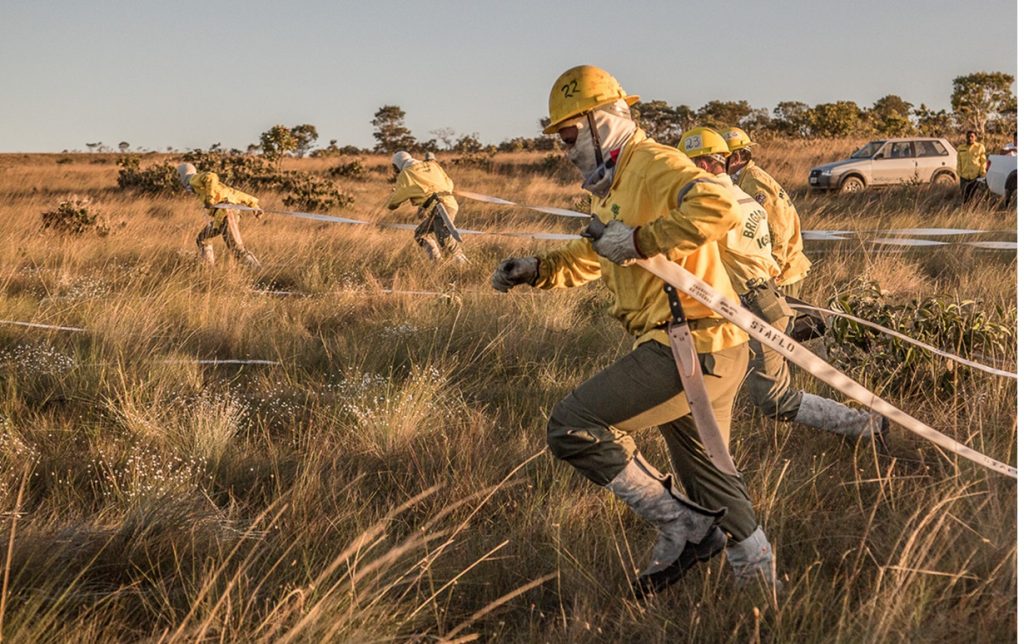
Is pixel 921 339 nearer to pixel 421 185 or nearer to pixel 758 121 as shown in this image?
pixel 421 185

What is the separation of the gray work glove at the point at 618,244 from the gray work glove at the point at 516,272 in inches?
22.9

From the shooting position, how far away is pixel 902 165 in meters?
23.7

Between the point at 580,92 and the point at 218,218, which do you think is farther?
the point at 218,218

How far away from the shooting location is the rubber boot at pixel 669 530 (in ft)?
11.1

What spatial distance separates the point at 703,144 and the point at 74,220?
1353 centimetres

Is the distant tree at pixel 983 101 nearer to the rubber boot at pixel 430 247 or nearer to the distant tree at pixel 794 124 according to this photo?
the distant tree at pixel 794 124

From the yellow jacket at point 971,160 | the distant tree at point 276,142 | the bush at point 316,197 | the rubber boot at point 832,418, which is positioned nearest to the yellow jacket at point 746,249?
the rubber boot at point 832,418

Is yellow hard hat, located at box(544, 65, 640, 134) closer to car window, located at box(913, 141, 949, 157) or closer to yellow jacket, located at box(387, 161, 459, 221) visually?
yellow jacket, located at box(387, 161, 459, 221)

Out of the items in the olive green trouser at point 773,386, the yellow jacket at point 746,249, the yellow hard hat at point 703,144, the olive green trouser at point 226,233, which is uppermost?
the yellow hard hat at point 703,144

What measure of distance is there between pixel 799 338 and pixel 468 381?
208cm

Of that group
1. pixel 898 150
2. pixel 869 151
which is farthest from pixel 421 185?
pixel 898 150

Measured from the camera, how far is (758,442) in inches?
196

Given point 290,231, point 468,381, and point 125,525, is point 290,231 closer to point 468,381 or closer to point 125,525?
point 468,381

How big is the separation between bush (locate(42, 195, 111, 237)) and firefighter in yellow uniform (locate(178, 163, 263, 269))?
9.57 feet
